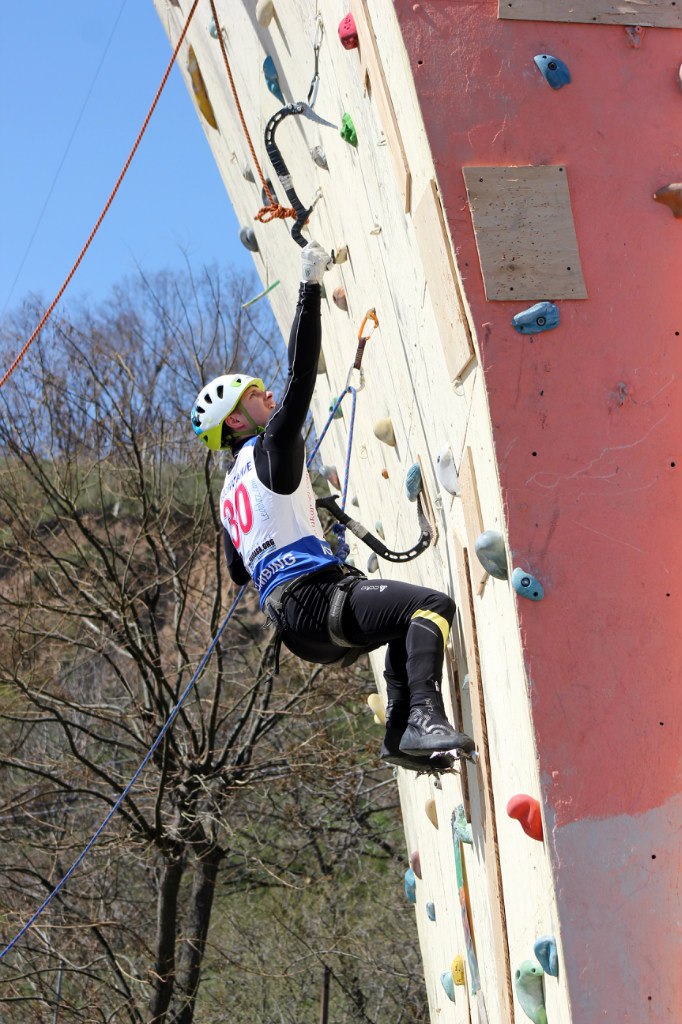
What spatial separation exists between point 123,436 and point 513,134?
7.74m

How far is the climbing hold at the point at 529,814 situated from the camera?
2734mm

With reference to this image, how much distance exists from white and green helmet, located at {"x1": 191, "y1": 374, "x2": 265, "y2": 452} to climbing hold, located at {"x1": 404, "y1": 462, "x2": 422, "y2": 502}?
0.55 metres

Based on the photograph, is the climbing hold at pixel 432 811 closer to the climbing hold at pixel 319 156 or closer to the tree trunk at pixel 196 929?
the climbing hold at pixel 319 156

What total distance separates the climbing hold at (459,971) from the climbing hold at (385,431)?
186 cm

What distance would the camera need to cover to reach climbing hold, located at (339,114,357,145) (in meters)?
3.61

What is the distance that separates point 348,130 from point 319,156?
50cm

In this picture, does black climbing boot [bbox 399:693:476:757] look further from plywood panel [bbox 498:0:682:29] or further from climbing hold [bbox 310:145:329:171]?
climbing hold [bbox 310:145:329:171]

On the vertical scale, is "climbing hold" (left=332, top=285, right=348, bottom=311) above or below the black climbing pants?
above

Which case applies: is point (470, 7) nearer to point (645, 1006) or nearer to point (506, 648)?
point (506, 648)

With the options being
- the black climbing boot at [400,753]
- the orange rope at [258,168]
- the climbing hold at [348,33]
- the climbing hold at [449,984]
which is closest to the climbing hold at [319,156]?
the orange rope at [258,168]

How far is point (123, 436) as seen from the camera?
10.4m

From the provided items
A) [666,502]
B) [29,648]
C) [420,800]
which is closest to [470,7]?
[666,502]

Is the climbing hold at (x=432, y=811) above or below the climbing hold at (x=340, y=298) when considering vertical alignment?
below

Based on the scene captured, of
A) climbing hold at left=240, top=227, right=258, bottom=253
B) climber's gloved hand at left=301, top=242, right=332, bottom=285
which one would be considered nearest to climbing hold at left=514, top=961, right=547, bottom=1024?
climber's gloved hand at left=301, top=242, right=332, bottom=285
